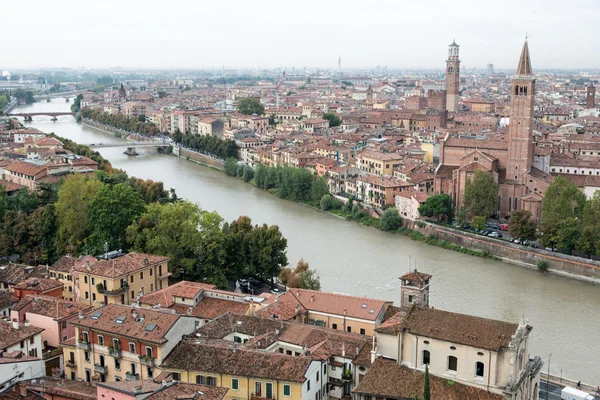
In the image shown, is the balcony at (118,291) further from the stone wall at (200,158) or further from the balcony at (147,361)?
the stone wall at (200,158)

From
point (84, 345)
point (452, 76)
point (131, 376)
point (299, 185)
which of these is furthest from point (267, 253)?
point (452, 76)

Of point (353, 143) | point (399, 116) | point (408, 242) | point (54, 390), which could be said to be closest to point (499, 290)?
point (408, 242)

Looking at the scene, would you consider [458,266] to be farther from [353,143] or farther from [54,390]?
[353,143]

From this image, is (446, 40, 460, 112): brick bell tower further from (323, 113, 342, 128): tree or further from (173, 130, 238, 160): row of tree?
(173, 130, 238, 160): row of tree

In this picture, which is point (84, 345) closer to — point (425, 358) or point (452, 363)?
point (425, 358)

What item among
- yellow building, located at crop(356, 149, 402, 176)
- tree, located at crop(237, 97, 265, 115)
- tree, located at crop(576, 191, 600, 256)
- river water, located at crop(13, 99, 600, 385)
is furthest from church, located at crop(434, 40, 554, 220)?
tree, located at crop(237, 97, 265, 115)

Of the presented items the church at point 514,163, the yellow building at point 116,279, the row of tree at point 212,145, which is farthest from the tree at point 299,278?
the row of tree at point 212,145

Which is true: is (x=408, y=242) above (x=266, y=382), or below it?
below
